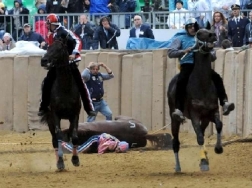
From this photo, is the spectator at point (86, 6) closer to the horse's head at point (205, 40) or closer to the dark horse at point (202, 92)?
the dark horse at point (202, 92)

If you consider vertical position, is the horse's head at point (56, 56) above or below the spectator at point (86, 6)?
below

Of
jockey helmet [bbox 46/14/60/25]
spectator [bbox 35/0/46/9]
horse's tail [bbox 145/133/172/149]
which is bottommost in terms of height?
horse's tail [bbox 145/133/172/149]

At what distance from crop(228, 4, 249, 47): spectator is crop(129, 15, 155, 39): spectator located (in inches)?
92.8

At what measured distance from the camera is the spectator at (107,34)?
82.9ft

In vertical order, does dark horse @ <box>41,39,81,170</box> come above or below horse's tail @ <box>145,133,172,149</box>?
above

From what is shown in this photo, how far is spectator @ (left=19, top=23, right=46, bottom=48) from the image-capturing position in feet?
85.9

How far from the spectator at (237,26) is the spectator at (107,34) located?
10.8ft

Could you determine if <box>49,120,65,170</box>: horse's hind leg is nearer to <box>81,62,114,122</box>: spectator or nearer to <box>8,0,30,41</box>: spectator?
<box>81,62,114,122</box>: spectator

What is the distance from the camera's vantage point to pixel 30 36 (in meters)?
26.4

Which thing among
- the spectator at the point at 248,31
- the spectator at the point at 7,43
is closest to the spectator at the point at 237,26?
the spectator at the point at 248,31

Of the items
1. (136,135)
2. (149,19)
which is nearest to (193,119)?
(136,135)

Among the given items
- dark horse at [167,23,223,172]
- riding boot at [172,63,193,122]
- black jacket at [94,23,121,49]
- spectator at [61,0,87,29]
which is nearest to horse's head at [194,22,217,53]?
dark horse at [167,23,223,172]

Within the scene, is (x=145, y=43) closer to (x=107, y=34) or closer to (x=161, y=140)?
(x=107, y=34)

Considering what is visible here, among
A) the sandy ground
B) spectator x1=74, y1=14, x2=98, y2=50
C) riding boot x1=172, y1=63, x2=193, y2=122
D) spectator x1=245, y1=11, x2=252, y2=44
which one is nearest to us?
the sandy ground
